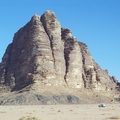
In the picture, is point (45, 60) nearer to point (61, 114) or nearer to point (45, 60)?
point (45, 60)

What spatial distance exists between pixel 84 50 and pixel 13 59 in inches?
1522

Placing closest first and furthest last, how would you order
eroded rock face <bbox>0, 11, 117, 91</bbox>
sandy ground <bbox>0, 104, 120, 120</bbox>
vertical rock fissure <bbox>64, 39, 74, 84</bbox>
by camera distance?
1. sandy ground <bbox>0, 104, 120, 120</bbox>
2. eroded rock face <bbox>0, 11, 117, 91</bbox>
3. vertical rock fissure <bbox>64, 39, 74, 84</bbox>

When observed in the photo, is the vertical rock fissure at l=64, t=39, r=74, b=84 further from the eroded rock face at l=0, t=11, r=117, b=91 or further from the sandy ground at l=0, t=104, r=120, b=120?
the sandy ground at l=0, t=104, r=120, b=120

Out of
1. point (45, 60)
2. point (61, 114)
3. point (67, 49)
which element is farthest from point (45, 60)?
point (61, 114)

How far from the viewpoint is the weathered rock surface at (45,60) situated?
136 m

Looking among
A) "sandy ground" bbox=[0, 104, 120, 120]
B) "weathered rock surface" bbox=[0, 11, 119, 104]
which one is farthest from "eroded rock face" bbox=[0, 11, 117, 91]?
"sandy ground" bbox=[0, 104, 120, 120]

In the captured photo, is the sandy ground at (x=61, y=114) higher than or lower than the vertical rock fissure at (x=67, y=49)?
lower

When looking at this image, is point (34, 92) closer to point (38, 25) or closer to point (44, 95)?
point (44, 95)

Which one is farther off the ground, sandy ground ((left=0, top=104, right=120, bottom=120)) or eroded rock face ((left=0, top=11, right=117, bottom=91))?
eroded rock face ((left=0, top=11, right=117, bottom=91))

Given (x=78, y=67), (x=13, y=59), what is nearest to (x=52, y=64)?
(x=78, y=67)

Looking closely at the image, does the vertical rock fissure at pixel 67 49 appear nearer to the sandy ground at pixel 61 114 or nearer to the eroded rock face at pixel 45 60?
the eroded rock face at pixel 45 60

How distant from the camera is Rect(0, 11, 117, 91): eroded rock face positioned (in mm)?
136125

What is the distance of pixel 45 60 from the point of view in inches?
5404

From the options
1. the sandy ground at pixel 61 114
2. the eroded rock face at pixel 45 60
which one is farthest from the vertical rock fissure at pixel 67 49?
the sandy ground at pixel 61 114
